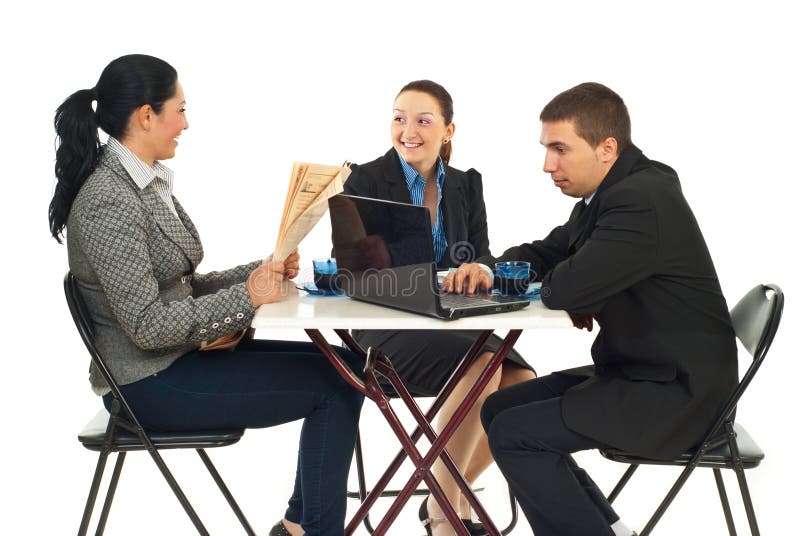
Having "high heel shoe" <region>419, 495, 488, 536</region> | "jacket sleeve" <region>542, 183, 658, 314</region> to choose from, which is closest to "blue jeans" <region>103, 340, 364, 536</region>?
"high heel shoe" <region>419, 495, 488, 536</region>

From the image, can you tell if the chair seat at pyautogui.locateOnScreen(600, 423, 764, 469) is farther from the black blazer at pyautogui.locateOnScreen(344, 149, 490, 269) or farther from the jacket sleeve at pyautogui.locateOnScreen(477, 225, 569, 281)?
the black blazer at pyautogui.locateOnScreen(344, 149, 490, 269)

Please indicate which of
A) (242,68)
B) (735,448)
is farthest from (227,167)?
(735,448)

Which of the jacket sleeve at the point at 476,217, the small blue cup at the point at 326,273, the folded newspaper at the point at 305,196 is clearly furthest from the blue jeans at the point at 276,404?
the jacket sleeve at the point at 476,217

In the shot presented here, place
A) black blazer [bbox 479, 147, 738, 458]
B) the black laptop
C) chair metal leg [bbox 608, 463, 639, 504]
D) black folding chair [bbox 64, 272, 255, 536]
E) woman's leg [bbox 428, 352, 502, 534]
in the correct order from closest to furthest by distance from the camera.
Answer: the black laptop < black blazer [bbox 479, 147, 738, 458] < black folding chair [bbox 64, 272, 255, 536] < chair metal leg [bbox 608, 463, 639, 504] < woman's leg [bbox 428, 352, 502, 534]

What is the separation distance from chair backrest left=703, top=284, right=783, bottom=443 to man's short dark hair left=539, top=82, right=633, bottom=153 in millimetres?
597

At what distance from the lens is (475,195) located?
386cm

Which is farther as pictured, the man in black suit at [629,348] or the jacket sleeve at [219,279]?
the jacket sleeve at [219,279]

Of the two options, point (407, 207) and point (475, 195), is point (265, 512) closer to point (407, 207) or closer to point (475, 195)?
point (475, 195)

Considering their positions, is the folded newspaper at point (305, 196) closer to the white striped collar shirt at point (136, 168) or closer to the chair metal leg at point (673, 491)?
the white striped collar shirt at point (136, 168)

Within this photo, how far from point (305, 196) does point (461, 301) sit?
20.4 inches

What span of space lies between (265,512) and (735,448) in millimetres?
2011

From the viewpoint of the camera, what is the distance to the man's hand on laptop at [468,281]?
2660mm

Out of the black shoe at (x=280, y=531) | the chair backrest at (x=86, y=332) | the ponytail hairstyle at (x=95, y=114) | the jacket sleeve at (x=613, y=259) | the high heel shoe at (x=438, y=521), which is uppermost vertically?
the ponytail hairstyle at (x=95, y=114)

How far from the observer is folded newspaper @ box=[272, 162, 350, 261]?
2496mm
